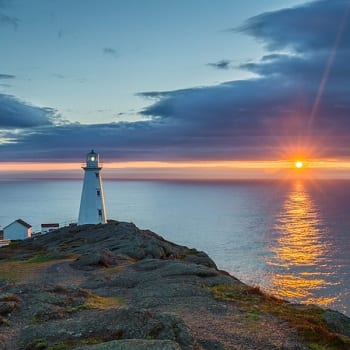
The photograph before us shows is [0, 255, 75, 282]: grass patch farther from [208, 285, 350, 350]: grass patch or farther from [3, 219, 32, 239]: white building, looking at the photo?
[3, 219, 32, 239]: white building

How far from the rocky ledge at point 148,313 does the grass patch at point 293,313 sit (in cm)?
4

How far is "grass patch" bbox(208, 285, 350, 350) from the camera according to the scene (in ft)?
50.9

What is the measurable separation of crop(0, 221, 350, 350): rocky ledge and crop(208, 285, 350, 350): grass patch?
0.04m

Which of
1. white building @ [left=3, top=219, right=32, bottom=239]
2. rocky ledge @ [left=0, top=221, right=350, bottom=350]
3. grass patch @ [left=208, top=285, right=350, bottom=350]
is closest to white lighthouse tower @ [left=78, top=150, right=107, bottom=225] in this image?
white building @ [left=3, top=219, right=32, bottom=239]

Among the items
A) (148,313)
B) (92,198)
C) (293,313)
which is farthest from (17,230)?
(148,313)

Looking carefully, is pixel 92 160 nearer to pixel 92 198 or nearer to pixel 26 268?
pixel 92 198

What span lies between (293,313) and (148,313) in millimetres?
8063

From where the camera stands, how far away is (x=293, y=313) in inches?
789

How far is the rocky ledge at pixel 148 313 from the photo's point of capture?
15.0m

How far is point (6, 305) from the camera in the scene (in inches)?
758

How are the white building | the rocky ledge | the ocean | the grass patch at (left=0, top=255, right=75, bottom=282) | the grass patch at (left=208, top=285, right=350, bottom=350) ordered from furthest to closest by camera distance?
the white building < the ocean < the grass patch at (left=0, top=255, right=75, bottom=282) < the grass patch at (left=208, top=285, right=350, bottom=350) < the rocky ledge

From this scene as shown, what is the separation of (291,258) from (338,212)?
85798 mm

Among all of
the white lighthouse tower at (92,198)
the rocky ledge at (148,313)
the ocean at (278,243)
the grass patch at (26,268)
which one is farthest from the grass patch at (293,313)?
the white lighthouse tower at (92,198)

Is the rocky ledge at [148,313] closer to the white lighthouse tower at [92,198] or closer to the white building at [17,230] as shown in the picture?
the white lighthouse tower at [92,198]
